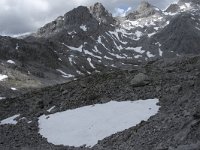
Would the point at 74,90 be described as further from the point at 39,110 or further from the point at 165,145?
the point at 165,145

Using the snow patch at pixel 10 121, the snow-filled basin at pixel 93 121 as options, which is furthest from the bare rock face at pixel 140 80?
the snow patch at pixel 10 121

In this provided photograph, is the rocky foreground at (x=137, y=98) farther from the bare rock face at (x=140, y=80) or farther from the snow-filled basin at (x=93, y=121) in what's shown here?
the snow-filled basin at (x=93, y=121)

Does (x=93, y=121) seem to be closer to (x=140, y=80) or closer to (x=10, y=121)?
(x=140, y=80)

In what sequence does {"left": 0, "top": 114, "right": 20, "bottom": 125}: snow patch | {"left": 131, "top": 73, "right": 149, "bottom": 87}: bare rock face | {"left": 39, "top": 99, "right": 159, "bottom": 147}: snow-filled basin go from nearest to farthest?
1. {"left": 39, "top": 99, "right": 159, "bottom": 147}: snow-filled basin
2. {"left": 131, "top": 73, "right": 149, "bottom": 87}: bare rock face
3. {"left": 0, "top": 114, "right": 20, "bottom": 125}: snow patch

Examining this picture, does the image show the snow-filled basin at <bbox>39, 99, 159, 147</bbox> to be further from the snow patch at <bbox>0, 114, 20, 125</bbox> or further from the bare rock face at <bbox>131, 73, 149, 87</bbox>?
the snow patch at <bbox>0, 114, 20, 125</bbox>

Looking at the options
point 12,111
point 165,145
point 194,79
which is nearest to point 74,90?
point 12,111

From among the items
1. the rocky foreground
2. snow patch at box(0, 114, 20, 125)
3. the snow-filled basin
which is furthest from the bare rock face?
snow patch at box(0, 114, 20, 125)
